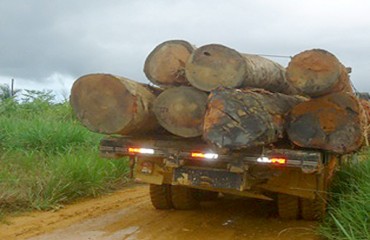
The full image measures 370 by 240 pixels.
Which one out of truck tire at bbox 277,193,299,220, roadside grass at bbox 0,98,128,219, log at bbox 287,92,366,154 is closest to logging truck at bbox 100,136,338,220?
truck tire at bbox 277,193,299,220

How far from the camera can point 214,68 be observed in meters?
5.30

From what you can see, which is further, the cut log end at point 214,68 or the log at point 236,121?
the cut log end at point 214,68

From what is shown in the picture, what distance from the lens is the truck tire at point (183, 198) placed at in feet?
21.5

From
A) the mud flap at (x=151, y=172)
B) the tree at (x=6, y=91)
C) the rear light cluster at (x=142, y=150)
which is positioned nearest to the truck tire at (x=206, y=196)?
the mud flap at (x=151, y=172)

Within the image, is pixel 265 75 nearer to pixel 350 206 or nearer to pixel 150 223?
pixel 350 206

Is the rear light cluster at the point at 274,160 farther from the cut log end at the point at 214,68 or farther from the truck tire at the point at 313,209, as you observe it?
the truck tire at the point at 313,209

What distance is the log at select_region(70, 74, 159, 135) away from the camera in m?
5.29

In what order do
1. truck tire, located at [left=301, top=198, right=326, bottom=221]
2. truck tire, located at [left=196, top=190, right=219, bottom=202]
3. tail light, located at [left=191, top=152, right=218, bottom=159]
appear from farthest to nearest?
truck tire, located at [left=196, top=190, right=219, bottom=202]
truck tire, located at [left=301, top=198, right=326, bottom=221]
tail light, located at [left=191, top=152, right=218, bottom=159]

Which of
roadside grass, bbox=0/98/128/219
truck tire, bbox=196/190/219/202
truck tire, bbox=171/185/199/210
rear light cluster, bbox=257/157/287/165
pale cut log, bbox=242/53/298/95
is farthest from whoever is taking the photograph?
truck tire, bbox=196/190/219/202

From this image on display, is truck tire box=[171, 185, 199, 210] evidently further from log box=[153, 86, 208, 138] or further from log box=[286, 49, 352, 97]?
log box=[286, 49, 352, 97]

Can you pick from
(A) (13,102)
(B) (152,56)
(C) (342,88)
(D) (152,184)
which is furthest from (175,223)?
(A) (13,102)

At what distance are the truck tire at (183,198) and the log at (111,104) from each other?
1274 millimetres

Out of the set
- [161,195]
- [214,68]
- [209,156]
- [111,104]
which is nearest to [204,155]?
[209,156]

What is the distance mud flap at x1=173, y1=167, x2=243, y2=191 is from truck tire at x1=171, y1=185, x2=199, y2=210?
1.02 m
